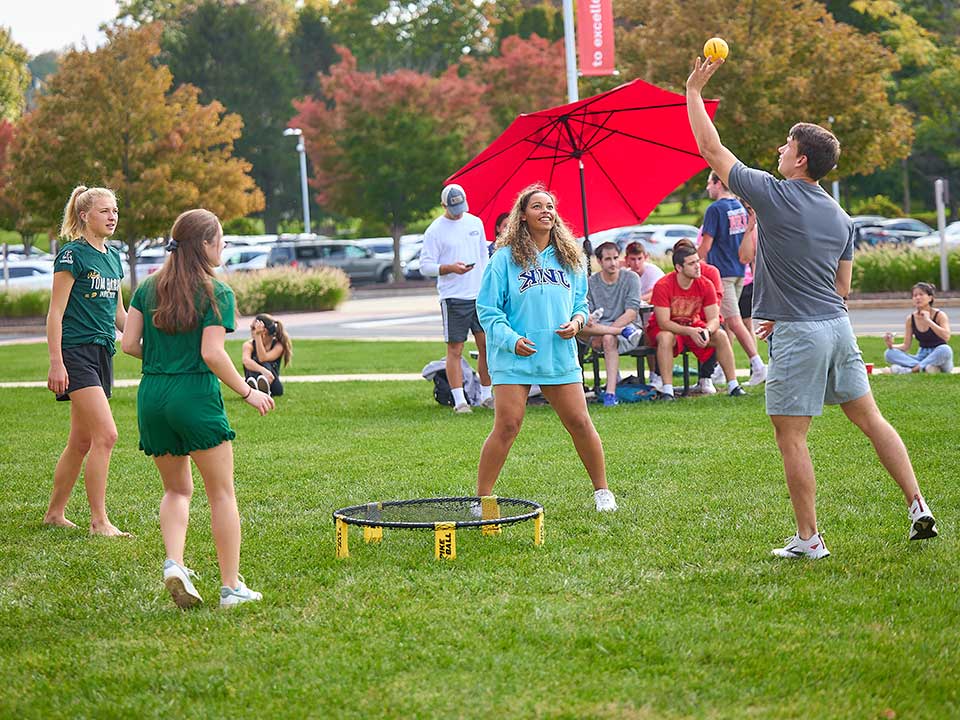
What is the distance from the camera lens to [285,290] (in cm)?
3123

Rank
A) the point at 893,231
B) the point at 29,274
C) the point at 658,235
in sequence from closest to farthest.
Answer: the point at 29,274 < the point at 893,231 < the point at 658,235

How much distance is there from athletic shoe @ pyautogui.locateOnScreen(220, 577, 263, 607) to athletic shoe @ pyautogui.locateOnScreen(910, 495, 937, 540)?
2.95m

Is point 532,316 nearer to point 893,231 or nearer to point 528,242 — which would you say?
point 528,242

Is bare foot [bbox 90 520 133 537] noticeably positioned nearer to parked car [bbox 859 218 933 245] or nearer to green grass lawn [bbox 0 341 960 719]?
green grass lawn [bbox 0 341 960 719]

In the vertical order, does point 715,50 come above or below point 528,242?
above

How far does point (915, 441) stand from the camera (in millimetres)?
8711

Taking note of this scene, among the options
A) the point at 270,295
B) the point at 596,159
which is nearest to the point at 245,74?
the point at 270,295

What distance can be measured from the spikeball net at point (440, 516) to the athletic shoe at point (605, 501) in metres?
0.43

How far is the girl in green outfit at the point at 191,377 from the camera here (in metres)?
5.06

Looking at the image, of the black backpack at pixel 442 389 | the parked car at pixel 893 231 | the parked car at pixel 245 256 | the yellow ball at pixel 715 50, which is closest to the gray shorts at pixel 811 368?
the yellow ball at pixel 715 50

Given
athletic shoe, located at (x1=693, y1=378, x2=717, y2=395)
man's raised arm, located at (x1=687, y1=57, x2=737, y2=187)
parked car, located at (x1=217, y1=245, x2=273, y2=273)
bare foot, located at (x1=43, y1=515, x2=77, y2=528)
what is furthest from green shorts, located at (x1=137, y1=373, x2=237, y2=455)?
parked car, located at (x1=217, y1=245, x2=273, y2=273)

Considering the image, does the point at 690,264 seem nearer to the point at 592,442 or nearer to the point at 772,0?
the point at 592,442

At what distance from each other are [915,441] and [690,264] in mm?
3451

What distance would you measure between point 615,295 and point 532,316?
5.35 metres
